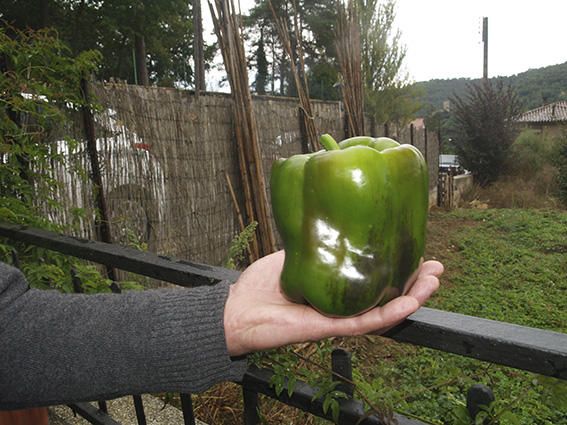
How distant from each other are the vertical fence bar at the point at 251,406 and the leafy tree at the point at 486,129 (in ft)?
52.3

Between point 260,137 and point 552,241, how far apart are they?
5.99 meters

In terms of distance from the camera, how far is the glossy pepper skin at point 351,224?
0.87 meters

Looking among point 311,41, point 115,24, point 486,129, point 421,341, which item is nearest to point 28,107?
point 421,341

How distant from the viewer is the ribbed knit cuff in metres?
0.90

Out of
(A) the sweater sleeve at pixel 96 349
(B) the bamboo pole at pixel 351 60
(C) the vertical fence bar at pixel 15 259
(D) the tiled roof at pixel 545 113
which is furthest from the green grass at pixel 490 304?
(D) the tiled roof at pixel 545 113

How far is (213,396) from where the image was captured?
8.63ft

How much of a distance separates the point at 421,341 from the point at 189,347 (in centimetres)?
43

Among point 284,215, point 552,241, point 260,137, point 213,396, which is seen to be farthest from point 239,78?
point 552,241

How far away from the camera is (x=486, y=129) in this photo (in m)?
15.6

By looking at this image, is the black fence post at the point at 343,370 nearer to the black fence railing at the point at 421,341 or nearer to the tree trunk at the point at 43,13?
the black fence railing at the point at 421,341

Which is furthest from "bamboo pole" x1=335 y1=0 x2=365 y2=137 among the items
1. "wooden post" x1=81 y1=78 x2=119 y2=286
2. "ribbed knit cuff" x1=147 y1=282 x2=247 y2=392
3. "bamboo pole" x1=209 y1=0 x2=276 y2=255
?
"ribbed knit cuff" x1=147 y1=282 x2=247 y2=392

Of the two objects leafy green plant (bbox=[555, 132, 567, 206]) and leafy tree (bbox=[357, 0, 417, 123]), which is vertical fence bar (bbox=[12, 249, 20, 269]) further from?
leafy tree (bbox=[357, 0, 417, 123])

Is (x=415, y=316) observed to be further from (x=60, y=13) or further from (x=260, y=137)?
(x=60, y=13)

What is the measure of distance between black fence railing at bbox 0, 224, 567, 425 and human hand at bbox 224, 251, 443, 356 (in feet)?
0.18
